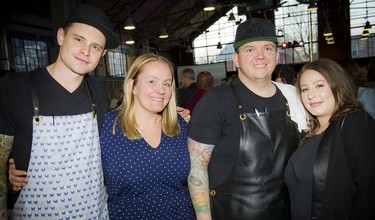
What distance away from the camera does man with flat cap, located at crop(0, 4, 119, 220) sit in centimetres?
166

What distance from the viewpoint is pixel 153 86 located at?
1.92 metres

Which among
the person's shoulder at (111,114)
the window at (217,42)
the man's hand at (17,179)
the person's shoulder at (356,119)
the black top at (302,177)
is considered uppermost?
the window at (217,42)

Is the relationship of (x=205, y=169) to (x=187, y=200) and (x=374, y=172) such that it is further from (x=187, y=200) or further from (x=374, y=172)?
(x=374, y=172)

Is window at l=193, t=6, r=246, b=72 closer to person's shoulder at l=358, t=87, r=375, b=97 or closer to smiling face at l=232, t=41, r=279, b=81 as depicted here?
person's shoulder at l=358, t=87, r=375, b=97

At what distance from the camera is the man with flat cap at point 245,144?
1860 mm

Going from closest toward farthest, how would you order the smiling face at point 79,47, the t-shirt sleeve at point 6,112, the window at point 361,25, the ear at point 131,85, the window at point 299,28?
the t-shirt sleeve at point 6,112 → the smiling face at point 79,47 → the ear at point 131,85 → the window at point 361,25 → the window at point 299,28

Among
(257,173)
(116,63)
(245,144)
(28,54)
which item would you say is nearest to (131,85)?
(245,144)

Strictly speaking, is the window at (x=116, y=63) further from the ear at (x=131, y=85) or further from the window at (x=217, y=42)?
the ear at (x=131, y=85)

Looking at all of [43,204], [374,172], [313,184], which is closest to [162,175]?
[43,204]

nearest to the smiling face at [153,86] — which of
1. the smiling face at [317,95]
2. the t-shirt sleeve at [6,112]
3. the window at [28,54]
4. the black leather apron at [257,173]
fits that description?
the black leather apron at [257,173]

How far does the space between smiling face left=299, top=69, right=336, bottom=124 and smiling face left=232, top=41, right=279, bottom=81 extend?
0.82 feet

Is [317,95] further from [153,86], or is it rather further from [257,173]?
[153,86]

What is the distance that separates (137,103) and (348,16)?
22444 mm

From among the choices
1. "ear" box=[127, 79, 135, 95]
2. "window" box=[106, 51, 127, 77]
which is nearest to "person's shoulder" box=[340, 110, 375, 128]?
"ear" box=[127, 79, 135, 95]
